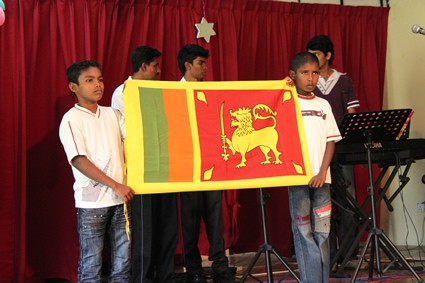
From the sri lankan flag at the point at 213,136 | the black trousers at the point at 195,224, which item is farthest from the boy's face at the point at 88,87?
the black trousers at the point at 195,224

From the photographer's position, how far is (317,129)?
345cm

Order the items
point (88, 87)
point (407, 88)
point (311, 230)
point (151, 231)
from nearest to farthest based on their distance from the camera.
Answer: point (88, 87), point (311, 230), point (151, 231), point (407, 88)

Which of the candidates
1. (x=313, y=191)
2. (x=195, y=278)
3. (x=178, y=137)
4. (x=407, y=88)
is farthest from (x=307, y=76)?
(x=407, y=88)

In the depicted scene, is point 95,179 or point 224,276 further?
point 224,276

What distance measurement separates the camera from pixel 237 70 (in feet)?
17.1

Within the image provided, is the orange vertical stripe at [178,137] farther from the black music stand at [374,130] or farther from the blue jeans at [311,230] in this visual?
the black music stand at [374,130]

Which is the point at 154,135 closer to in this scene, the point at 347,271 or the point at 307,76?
the point at 307,76

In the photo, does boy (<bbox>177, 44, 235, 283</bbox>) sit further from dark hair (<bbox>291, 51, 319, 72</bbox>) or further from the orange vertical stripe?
dark hair (<bbox>291, 51, 319, 72</bbox>)

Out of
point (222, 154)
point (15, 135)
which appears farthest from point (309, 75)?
point (15, 135)

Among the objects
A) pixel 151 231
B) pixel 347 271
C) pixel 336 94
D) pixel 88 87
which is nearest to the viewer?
pixel 88 87

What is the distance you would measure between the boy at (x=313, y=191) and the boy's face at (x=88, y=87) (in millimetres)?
1177

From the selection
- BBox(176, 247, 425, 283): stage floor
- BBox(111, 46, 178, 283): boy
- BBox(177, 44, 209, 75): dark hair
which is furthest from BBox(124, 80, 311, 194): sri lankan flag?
BBox(177, 44, 209, 75): dark hair

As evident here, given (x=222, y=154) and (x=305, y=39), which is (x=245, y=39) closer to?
(x=305, y=39)

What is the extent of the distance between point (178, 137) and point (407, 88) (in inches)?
134
